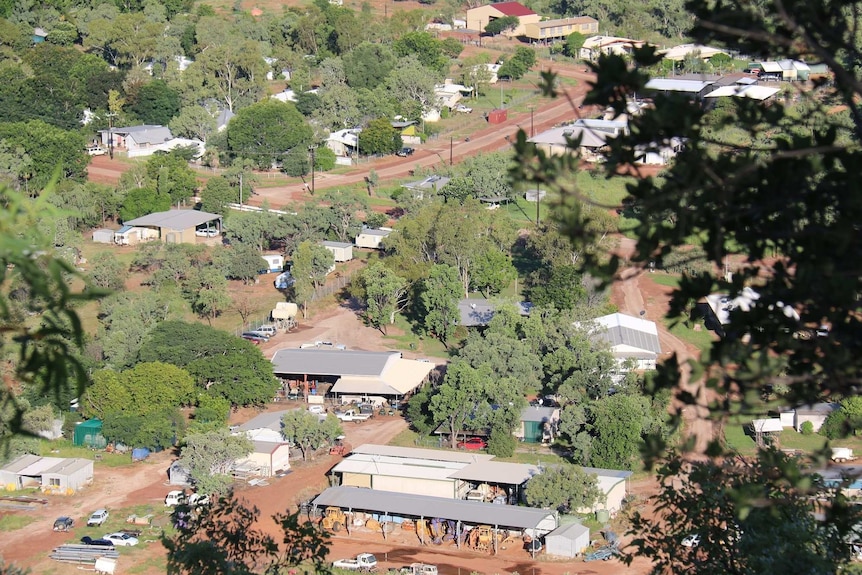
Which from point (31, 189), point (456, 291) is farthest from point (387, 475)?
point (31, 189)

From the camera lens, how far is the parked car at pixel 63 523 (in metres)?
24.0

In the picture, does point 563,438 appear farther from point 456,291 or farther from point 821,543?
point 821,543

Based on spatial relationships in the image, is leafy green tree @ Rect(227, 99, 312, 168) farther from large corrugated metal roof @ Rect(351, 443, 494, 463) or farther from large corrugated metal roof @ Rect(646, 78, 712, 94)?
large corrugated metal roof @ Rect(351, 443, 494, 463)

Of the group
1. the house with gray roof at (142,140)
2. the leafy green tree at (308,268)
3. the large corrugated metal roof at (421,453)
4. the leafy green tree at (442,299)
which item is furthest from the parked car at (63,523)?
the house with gray roof at (142,140)

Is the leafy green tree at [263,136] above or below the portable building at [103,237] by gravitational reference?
above

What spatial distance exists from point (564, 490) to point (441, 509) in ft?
8.62

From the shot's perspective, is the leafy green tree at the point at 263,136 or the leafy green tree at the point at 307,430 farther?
the leafy green tree at the point at 263,136

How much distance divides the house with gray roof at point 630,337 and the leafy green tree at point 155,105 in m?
30.6

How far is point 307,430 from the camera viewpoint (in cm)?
2772

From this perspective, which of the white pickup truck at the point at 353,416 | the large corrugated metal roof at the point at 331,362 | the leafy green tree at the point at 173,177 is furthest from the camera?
the leafy green tree at the point at 173,177

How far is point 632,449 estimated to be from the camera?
26.7 m

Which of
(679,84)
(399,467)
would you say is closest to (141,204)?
(399,467)

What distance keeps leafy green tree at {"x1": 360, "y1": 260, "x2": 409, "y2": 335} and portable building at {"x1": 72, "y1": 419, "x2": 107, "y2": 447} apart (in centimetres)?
957

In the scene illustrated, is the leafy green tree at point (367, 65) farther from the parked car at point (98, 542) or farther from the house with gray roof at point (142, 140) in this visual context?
the parked car at point (98, 542)
